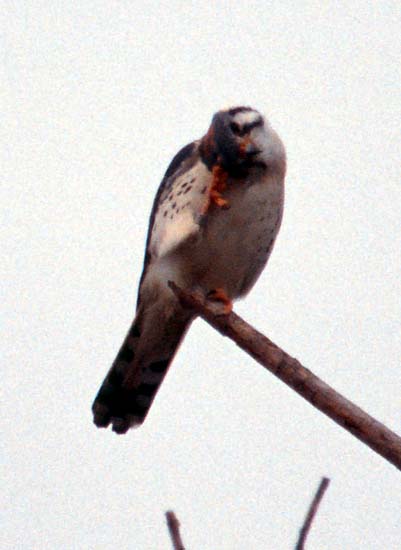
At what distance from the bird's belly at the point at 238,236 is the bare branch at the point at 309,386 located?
0.55 metres

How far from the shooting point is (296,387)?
3998mm

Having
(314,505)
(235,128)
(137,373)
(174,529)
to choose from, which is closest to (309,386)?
(314,505)

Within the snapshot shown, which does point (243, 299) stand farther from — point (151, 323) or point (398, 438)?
point (398, 438)

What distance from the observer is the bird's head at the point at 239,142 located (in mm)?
5496

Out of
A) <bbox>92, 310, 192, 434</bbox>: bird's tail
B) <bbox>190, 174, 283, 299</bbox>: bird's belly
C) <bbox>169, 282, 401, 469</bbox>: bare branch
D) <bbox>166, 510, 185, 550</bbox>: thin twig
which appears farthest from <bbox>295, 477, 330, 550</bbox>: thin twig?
<bbox>92, 310, 192, 434</bbox>: bird's tail

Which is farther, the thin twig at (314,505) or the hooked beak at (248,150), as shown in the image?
the hooked beak at (248,150)

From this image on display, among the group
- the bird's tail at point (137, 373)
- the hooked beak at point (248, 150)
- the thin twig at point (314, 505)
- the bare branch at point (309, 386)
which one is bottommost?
the thin twig at point (314, 505)

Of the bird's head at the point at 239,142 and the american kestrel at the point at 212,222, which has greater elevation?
the bird's head at the point at 239,142

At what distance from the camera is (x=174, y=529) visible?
96.3 inches

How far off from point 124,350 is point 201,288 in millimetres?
701

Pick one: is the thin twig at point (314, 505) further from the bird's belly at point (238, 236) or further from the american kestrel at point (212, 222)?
the bird's belly at point (238, 236)

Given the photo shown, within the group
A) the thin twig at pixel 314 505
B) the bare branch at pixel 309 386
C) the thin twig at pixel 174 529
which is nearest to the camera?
the thin twig at pixel 174 529

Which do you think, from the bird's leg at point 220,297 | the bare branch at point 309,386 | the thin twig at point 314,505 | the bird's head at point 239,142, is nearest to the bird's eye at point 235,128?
the bird's head at point 239,142

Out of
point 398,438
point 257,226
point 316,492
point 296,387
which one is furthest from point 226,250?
point 316,492
